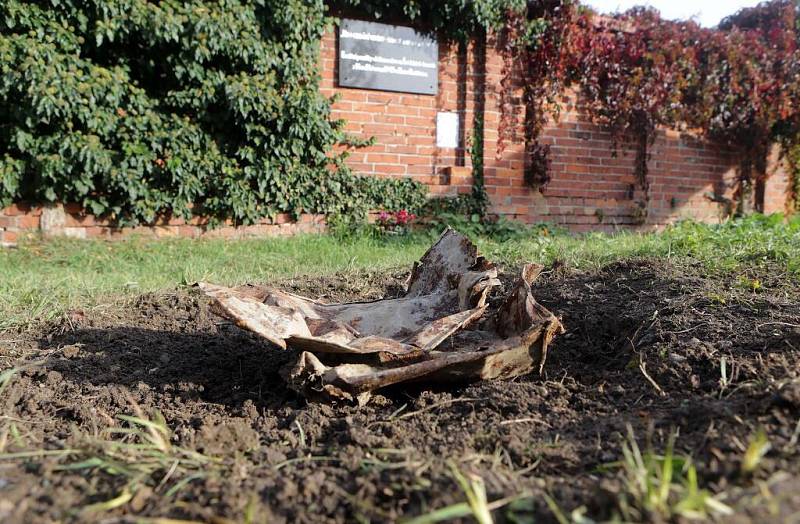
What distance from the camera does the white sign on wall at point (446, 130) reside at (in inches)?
275

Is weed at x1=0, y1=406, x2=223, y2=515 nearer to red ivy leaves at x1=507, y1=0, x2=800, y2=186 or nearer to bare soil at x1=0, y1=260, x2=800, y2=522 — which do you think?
bare soil at x1=0, y1=260, x2=800, y2=522

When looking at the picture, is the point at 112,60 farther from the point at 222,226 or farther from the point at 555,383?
the point at 555,383

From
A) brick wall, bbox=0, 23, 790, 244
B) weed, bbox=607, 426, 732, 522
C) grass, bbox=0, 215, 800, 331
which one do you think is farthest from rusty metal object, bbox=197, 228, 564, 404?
brick wall, bbox=0, 23, 790, 244

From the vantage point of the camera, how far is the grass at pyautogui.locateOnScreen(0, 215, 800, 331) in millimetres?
2951

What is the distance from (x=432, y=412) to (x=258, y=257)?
139 inches

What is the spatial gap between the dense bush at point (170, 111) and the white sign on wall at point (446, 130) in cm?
99

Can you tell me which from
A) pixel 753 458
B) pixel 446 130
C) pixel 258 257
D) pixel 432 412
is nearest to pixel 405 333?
pixel 432 412

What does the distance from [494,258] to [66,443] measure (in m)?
→ 2.95

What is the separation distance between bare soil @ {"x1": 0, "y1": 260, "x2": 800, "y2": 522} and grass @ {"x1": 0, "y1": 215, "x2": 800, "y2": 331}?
0.34m

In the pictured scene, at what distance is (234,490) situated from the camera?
1.08 meters

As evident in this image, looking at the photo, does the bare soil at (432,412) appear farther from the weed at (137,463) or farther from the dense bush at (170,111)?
the dense bush at (170,111)

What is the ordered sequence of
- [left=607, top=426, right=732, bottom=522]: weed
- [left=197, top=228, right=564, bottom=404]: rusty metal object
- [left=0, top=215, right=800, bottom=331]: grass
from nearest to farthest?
[left=607, top=426, right=732, bottom=522]: weed
[left=197, top=228, right=564, bottom=404]: rusty metal object
[left=0, top=215, right=800, bottom=331]: grass

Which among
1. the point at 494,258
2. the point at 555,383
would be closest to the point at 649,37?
the point at 494,258

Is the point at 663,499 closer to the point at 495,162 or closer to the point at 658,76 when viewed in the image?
the point at 495,162
